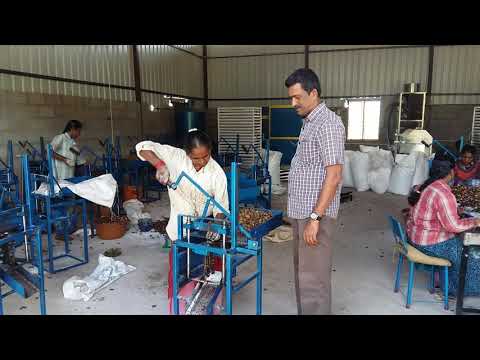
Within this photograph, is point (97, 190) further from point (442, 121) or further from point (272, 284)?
point (442, 121)

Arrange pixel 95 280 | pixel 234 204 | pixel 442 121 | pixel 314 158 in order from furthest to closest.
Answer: pixel 442 121, pixel 95 280, pixel 314 158, pixel 234 204

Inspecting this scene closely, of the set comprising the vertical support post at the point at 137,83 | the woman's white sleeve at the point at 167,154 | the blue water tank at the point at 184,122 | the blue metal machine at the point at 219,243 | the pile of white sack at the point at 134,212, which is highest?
the vertical support post at the point at 137,83

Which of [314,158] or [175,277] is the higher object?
[314,158]

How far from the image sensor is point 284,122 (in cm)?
920

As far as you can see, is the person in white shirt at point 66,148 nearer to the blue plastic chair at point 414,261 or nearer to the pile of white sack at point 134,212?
the pile of white sack at point 134,212

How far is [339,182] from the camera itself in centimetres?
189

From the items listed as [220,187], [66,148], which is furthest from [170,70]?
[220,187]

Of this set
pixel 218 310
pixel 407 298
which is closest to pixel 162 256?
pixel 218 310

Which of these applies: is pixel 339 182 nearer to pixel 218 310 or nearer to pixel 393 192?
pixel 218 310

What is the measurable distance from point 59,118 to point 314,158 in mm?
5140

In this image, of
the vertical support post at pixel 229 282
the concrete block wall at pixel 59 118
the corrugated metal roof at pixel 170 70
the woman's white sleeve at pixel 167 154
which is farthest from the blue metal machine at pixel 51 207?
the corrugated metal roof at pixel 170 70

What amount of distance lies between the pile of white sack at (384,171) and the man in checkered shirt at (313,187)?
17.0 feet

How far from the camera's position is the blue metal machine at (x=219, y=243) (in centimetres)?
187

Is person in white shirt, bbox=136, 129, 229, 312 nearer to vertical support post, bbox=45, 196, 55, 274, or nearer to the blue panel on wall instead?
vertical support post, bbox=45, 196, 55, 274
